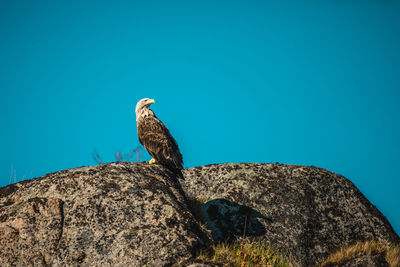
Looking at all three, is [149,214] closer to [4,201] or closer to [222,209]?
[222,209]

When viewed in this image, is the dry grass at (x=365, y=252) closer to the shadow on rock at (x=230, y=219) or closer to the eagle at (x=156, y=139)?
the shadow on rock at (x=230, y=219)

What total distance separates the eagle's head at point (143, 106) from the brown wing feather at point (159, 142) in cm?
35

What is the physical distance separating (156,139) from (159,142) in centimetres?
19

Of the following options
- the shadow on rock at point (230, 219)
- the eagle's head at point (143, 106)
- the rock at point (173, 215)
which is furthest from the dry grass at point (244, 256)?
the eagle's head at point (143, 106)

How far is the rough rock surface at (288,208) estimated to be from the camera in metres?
7.39

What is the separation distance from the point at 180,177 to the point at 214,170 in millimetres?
936

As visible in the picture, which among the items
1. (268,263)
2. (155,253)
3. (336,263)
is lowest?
(336,263)

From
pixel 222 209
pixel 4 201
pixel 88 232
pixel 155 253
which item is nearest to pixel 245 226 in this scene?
pixel 222 209

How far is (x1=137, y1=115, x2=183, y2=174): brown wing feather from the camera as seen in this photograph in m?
8.96

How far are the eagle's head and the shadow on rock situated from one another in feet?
13.6

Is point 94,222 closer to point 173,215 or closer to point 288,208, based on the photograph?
point 173,215

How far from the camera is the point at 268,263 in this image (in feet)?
21.1

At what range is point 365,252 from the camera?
7.36m

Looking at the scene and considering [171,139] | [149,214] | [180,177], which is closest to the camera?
[149,214]
